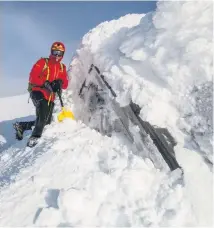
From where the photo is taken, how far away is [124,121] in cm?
595

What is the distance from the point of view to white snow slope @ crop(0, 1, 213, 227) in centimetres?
426

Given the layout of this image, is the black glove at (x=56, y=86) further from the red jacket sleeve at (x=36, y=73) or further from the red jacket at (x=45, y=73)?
the red jacket sleeve at (x=36, y=73)

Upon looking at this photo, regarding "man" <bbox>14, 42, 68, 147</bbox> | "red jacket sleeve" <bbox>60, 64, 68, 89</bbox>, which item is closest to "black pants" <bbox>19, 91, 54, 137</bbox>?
"man" <bbox>14, 42, 68, 147</bbox>

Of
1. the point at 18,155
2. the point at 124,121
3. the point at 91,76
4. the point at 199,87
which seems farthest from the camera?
the point at 91,76

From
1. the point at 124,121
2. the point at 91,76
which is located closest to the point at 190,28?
the point at 124,121

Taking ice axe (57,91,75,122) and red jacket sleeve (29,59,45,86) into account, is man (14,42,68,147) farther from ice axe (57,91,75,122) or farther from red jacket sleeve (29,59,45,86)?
ice axe (57,91,75,122)

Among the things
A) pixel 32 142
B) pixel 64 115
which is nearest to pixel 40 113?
pixel 64 115

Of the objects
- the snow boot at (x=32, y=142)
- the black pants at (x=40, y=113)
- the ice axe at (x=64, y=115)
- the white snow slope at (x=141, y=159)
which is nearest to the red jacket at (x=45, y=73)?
the black pants at (x=40, y=113)

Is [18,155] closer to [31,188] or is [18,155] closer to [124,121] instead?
[31,188]

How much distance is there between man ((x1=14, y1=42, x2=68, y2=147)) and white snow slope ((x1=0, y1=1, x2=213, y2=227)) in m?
1.01

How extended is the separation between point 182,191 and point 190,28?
246cm

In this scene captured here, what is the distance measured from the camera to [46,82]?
286 inches

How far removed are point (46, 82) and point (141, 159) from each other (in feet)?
10.2

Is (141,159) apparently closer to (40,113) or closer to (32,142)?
(32,142)
